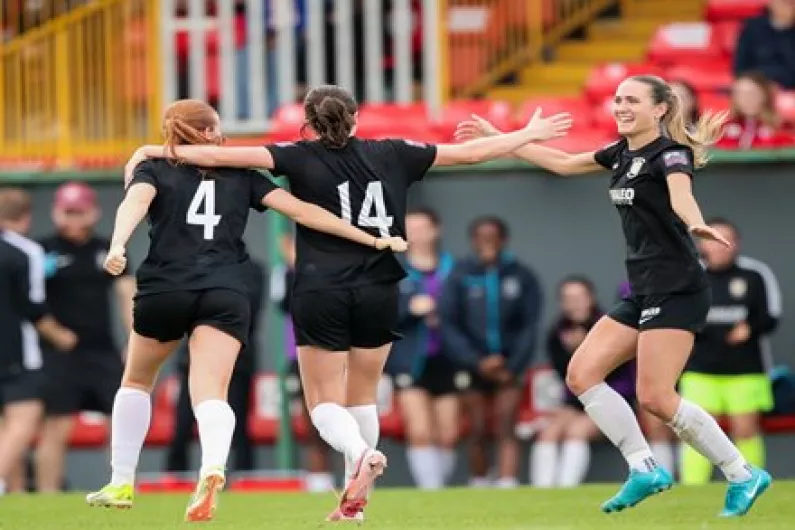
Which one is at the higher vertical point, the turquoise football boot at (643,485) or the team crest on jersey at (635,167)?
the team crest on jersey at (635,167)

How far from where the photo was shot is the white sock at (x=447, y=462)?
16.2 m

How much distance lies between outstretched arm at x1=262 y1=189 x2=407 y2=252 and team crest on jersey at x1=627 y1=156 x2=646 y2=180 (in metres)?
1.04

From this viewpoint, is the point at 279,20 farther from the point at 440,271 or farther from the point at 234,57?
the point at 440,271

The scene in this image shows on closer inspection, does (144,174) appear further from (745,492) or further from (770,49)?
(770,49)

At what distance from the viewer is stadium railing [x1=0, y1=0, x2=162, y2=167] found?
58.7 feet

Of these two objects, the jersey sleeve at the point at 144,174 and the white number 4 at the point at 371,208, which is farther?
the white number 4 at the point at 371,208

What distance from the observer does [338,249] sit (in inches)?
415

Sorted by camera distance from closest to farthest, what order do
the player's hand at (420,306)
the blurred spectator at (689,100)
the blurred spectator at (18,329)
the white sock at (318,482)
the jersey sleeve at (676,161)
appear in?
1. the jersey sleeve at (676,161)
2. the blurred spectator at (689,100)
3. the blurred spectator at (18,329)
4. the white sock at (318,482)
5. the player's hand at (420,306)

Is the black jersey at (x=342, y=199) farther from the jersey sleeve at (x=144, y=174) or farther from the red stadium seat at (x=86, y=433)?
the red stadium seat at (x=86, y=433)

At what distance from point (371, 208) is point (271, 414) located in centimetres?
625

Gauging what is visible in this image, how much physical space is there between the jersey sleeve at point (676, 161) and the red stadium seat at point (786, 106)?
629 centimetres

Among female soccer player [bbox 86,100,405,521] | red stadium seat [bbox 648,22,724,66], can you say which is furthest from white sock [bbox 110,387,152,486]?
red stadium seat [bbox 648,22,724,66]

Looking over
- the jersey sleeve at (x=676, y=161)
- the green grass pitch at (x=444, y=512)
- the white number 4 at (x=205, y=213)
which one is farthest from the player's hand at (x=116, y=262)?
the jersey sleeve at (x=676, y=161)

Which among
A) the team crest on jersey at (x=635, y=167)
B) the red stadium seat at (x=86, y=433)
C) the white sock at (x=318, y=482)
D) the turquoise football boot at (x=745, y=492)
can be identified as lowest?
the white sock at (x=318, y=482)
